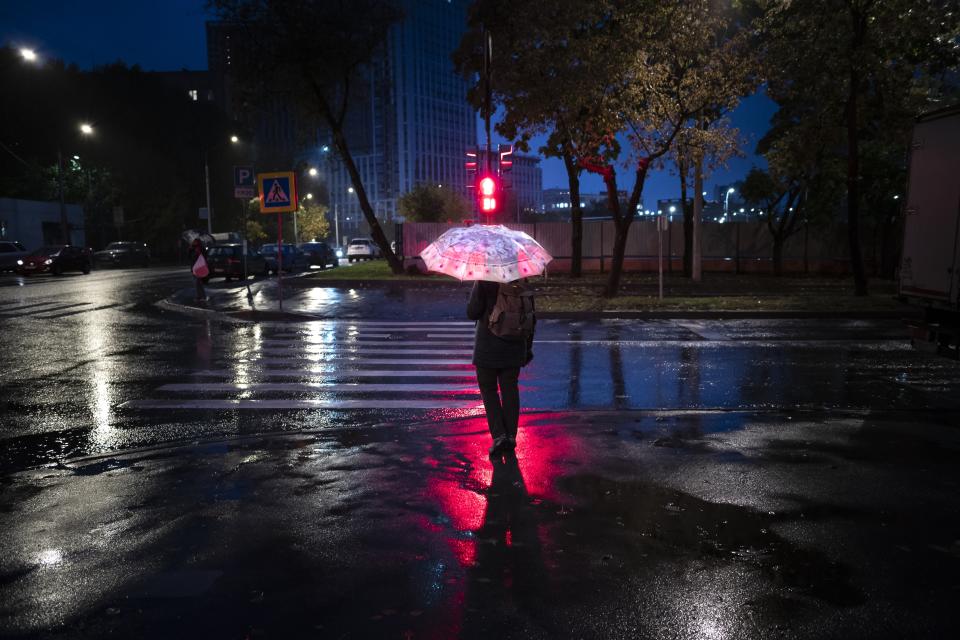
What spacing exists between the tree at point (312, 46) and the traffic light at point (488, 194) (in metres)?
Result: 14.9

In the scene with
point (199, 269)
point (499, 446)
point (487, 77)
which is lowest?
point (499, 446)

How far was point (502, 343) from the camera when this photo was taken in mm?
6445

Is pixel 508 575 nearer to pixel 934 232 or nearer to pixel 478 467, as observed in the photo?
pixel 478 467

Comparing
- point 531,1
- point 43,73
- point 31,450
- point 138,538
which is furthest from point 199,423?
point 43,73

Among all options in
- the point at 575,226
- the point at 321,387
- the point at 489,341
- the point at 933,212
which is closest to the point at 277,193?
the point at 321,387

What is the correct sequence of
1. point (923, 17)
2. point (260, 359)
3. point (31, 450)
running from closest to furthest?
1. point (31, 450)
2. point (260, 359)
3. point (923, 17)

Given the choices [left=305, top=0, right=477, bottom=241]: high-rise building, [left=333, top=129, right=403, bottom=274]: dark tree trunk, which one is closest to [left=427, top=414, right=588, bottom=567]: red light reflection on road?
[left=333, top=129, right=403, bottom=274]: dark tree trunk

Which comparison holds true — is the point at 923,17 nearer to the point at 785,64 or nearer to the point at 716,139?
the point at 785,64

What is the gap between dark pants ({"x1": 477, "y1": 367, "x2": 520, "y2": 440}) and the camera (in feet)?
21.6

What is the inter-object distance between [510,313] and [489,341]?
0.35 meters

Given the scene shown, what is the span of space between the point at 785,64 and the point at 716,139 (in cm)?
294

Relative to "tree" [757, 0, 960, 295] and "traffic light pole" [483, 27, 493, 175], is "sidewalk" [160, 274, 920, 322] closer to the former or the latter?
"tree" [757, 0, 960, 295]

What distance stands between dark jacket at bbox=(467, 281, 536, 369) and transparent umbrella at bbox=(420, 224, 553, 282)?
→ 0.37 metres

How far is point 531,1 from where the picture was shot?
858 inches
